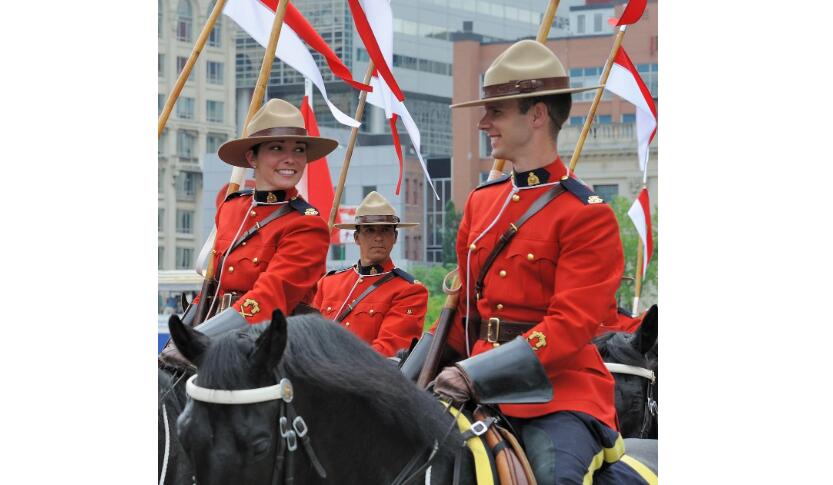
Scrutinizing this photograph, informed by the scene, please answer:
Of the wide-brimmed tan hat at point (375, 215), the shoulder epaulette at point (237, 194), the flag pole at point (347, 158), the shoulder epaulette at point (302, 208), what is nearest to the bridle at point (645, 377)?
the shoulder epaulette at point (302, 208)

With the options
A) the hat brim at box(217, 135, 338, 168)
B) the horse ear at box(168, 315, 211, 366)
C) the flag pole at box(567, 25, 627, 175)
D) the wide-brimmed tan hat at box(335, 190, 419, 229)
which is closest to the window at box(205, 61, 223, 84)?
the flag pole at box(567, 25, 627, 175)

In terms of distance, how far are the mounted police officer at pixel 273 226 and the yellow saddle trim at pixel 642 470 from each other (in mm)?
2591

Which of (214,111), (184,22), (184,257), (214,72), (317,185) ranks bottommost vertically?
(184,257)

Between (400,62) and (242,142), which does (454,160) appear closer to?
(400,62)

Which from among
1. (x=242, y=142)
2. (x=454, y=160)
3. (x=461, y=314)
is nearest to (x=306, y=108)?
(x=242, y=142)

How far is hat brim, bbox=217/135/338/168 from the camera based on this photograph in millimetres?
7863

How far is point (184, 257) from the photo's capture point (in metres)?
74.3

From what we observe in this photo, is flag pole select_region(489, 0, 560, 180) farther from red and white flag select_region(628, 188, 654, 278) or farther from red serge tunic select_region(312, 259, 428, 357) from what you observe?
red and white flag select_region(628, 188, 654, 278)

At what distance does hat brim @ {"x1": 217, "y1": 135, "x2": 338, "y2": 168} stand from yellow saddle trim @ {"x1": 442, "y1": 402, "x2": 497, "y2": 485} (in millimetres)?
3139

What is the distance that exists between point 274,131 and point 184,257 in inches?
2660

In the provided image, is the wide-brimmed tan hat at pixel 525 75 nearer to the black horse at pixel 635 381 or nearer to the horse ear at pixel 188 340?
the horse ear at pixel 188 340

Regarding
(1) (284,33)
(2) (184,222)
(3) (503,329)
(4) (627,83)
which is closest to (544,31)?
(3) (503,329)

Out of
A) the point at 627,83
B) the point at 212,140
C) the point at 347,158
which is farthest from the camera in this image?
the point at 212,140

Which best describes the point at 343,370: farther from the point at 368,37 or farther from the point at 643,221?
the point at 643,221
